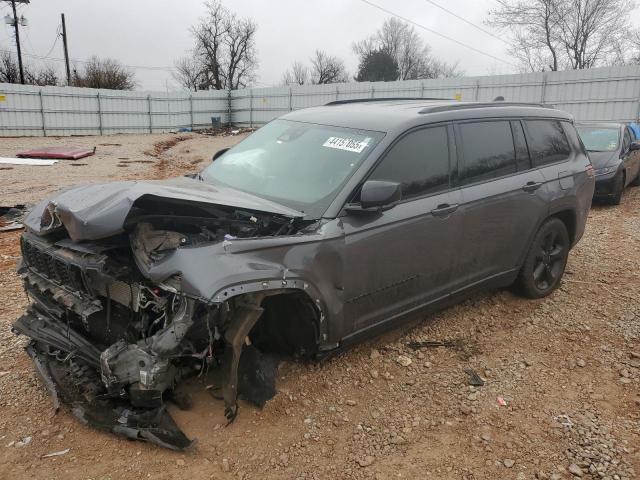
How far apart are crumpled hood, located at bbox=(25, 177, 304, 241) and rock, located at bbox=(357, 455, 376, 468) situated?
144 centimetres

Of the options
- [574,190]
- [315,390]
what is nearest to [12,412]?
[315,390]

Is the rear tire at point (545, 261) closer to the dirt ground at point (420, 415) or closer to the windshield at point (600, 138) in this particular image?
the dirt ground at point (420, 415)

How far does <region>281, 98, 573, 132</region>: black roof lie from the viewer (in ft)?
12.2

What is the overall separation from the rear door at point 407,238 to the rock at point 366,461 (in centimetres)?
82

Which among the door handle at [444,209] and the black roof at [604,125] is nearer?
the door handle at [444,209]

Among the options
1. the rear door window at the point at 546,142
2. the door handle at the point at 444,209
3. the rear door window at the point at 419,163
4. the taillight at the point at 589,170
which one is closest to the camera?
the rear door window at the point at 419,163

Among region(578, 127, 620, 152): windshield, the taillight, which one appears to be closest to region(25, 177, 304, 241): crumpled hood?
the taillight

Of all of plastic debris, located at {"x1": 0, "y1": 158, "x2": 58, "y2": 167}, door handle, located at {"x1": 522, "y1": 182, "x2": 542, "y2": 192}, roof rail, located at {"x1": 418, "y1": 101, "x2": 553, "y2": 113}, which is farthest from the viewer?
plastic debris, located at {"x1": 0, "y1": 158, "x2": 58, "y2": 167}

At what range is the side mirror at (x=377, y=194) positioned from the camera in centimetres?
312

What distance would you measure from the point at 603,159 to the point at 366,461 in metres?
9.20

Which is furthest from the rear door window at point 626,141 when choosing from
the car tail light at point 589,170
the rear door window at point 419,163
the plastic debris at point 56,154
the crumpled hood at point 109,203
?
the plastic debris at point 56,154

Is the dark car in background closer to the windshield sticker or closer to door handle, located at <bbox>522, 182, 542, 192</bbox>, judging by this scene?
door handle, located at <bbox>522, 182, 542, 192</bbox>

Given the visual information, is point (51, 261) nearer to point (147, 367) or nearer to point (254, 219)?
point (147, 367)

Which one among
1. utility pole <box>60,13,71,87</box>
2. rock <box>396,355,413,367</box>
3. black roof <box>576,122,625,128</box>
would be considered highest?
utility pole <box>60,13,71,87</box>
